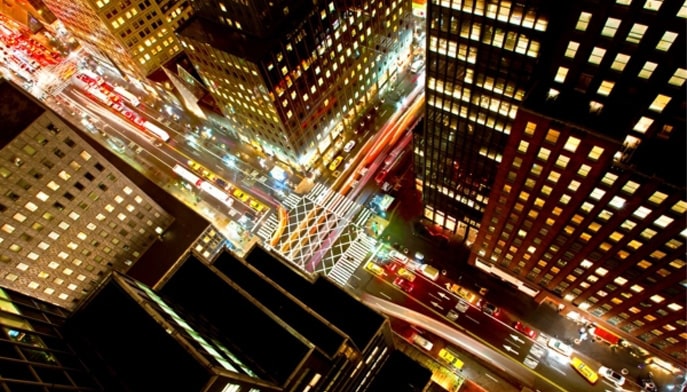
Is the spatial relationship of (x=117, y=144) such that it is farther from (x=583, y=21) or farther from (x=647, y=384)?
(x=647, y=384)

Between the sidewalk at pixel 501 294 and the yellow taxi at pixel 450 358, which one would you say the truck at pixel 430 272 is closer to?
the sidewalk at pixel 501 294

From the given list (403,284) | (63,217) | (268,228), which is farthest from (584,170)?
(63,217)

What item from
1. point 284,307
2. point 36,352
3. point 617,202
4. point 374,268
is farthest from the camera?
point 374,268

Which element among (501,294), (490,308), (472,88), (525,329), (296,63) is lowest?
(490,308)

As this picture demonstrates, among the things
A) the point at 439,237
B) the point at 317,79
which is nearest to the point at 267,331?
the point at 439,237

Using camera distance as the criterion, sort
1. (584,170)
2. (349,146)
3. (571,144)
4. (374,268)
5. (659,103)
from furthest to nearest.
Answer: (349,146) → (374,268) → (584,170) → (571,144) → (659,103)

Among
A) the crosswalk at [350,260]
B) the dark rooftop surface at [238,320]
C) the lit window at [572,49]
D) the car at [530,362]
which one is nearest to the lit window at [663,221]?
the lit window at [572,49]

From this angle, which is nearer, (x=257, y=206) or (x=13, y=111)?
(x=13, y=111)

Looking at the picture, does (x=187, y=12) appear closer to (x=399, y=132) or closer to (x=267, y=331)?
(x=399, y=132)
